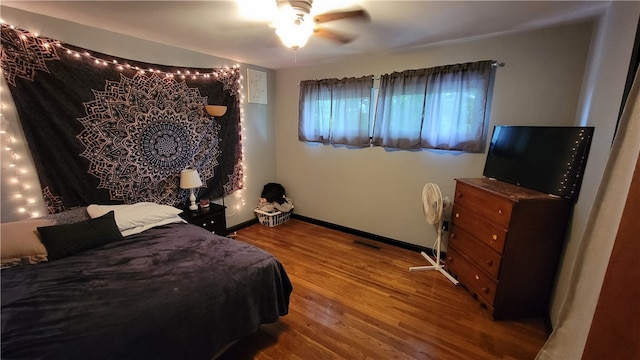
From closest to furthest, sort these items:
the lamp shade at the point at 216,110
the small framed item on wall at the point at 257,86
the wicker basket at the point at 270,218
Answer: the lamp shade at the point at 216,110
the small framed item on wall at the point at 257,86
the wicker basket at the point at 270,218

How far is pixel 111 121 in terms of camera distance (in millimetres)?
2395

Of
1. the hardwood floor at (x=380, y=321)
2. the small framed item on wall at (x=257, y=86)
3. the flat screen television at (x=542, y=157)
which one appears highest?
the small framed item on wall at (x=257, y=86)

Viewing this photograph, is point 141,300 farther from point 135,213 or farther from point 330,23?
point 330,23

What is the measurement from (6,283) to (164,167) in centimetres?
156

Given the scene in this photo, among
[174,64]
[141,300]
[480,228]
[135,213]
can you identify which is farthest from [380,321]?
[174,64]

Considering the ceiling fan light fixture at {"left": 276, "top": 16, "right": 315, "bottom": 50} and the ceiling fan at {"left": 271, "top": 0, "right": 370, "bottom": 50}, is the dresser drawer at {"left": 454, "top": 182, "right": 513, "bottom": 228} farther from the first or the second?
the ceiling fan light fixture at {"left": 276, "top": 16, "right": 315, "bottom": 50}

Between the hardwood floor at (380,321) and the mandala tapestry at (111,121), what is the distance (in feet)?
5.64

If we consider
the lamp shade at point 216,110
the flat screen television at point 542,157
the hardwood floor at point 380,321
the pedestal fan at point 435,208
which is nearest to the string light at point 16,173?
the lamp shade at point 216,110

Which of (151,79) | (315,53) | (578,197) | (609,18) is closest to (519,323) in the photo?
(578,197)

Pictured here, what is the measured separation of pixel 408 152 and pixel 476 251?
4.39 ft

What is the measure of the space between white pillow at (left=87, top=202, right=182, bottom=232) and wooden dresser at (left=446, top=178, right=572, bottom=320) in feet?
9.54

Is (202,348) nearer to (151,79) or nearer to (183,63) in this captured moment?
(151,79)

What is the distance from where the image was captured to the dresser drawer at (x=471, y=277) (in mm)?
2076

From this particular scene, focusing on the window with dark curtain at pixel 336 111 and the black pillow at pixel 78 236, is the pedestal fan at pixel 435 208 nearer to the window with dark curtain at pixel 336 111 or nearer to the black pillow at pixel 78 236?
the window with dark curtain at pixel 336 111
